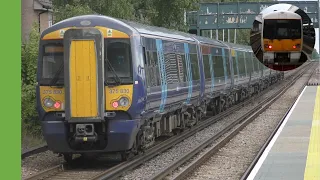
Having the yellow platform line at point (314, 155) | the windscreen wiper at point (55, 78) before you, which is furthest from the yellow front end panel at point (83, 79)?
the yellow platform line at point (314, 155)

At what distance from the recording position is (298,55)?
377 inches

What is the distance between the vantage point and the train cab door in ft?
39.8

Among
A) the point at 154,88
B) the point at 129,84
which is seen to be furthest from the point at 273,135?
the point at 129,84

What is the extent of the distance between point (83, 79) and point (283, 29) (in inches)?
162

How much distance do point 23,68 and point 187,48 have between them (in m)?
4.98

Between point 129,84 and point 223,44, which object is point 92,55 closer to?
point 129,84

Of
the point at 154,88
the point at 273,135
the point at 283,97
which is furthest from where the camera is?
the point at 283,97

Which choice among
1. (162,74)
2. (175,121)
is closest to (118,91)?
(162,74)

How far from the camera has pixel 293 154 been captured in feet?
44.8

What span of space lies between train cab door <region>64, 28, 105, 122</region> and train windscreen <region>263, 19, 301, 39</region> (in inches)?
138

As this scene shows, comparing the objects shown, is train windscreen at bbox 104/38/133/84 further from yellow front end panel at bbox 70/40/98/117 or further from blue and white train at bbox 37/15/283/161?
yellow front end panel at bbox 70/40/98/117

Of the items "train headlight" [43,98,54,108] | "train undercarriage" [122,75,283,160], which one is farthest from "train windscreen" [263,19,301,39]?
"train headlight" [43,98,54,108]

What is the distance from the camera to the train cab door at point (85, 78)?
12.1m

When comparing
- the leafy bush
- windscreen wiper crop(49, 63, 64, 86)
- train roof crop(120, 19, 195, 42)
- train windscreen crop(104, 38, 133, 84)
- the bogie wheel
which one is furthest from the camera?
the leafy bush
